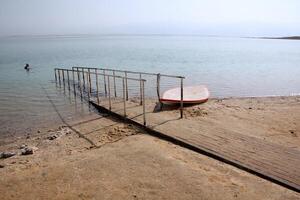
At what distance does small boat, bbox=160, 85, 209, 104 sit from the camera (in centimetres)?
1195

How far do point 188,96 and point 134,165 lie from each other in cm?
714

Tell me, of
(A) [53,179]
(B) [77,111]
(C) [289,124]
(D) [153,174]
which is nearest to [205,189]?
(D) [153,174]

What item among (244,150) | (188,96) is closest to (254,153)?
(244,150)

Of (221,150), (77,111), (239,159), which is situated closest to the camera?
(239,159)

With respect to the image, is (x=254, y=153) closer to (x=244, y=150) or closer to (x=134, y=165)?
(x=244, y=150)

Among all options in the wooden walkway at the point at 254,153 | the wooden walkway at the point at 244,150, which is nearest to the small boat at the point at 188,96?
the wooden walkway at the point at 244,150

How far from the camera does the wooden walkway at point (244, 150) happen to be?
5787 millimetres

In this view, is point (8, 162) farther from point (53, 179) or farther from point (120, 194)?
point (120, 194)

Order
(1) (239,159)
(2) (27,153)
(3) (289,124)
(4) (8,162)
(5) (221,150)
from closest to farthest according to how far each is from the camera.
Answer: (1) (239,159), (5) (221,150), (4) (8,162), (2) (27,153), (3) (289,124)

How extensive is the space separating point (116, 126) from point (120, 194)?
15.4 ft

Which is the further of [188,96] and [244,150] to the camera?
[188,96]

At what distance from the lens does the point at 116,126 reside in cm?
1002

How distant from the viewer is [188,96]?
43.2 feet

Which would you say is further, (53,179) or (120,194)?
(53,179)
